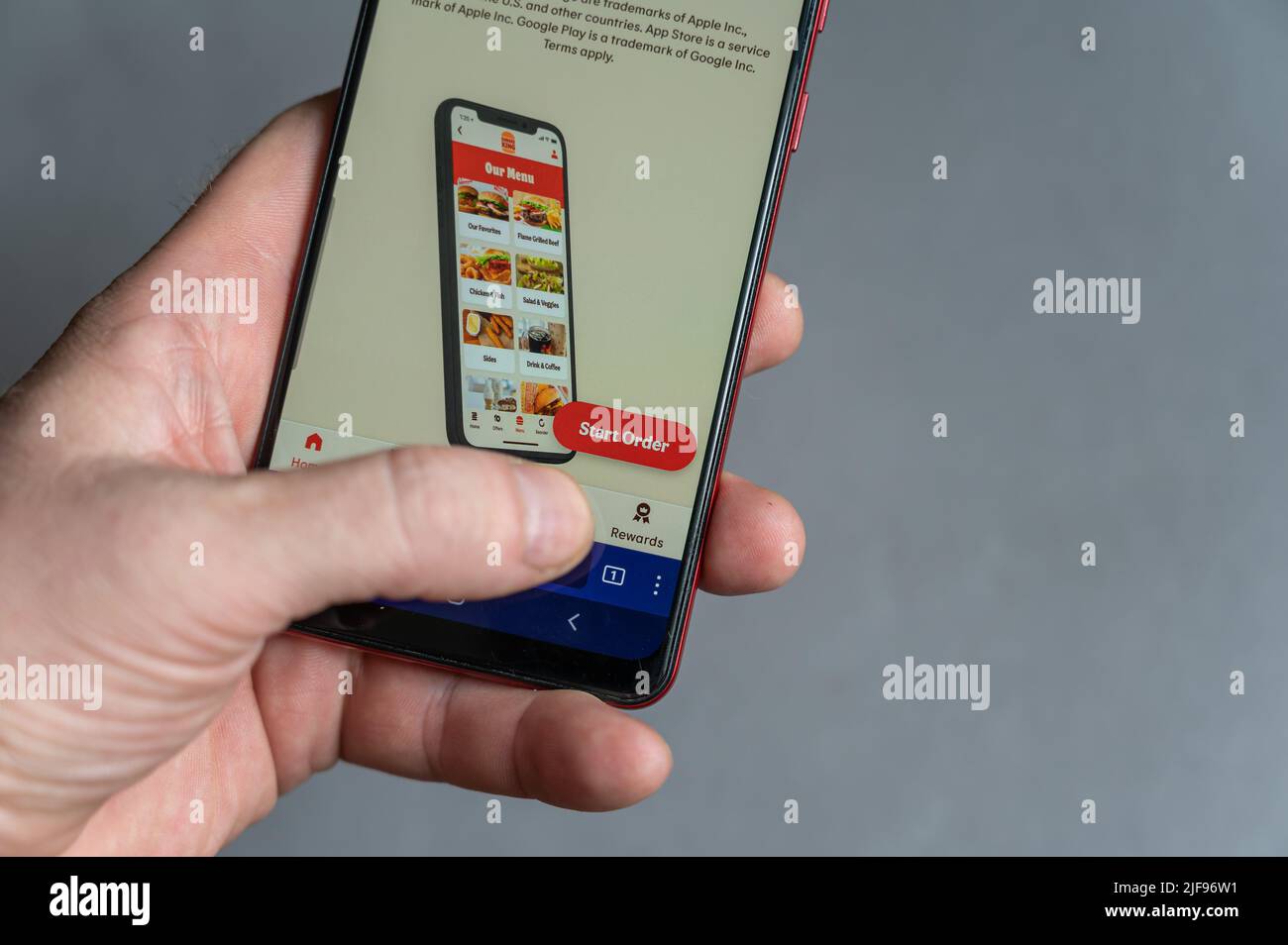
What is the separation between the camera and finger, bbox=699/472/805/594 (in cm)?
92

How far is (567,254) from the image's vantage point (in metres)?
0.86

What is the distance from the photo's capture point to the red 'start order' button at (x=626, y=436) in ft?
2.73

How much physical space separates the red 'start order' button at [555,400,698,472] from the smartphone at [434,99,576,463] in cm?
1

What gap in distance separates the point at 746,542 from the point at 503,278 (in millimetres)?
309

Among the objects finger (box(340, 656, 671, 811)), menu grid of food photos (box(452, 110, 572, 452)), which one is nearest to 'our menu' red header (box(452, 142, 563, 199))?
menu grid of food photos (box(452, 110, 572, 452))

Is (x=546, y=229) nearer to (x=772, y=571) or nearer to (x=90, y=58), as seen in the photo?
(x=772, y=571)

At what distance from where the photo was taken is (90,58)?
127 cm

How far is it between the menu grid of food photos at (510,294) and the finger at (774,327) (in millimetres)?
227

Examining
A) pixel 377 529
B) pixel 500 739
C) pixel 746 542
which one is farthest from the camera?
pixel 746 542

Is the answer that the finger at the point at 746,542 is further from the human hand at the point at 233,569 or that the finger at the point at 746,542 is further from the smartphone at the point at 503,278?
the smartphone at the point at 503,278

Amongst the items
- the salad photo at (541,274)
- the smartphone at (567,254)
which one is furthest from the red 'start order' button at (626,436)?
the salad photo at (541,274)

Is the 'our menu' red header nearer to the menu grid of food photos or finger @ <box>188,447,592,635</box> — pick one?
the menu grid of food photos

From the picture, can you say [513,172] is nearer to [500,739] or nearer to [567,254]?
[567,254]

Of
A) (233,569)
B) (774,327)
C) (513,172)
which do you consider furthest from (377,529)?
(774,327)
